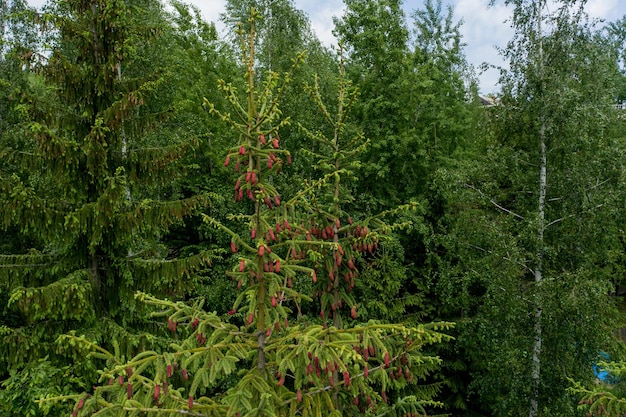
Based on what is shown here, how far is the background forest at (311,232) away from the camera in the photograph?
14.1 ft

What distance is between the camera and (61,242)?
8047 millimetres

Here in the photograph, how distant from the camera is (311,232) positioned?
6.50m

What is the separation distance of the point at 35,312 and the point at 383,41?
37.6ft

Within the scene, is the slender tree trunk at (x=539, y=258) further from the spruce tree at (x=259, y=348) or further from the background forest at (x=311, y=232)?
the spruce tree at (x=259, y=348)

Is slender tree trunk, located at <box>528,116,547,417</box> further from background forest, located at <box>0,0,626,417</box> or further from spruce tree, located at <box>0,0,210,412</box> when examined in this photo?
spruce tree, located at <box>0,0,210,412</box>

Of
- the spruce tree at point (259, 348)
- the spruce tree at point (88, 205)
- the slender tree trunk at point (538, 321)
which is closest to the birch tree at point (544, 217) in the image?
the slender tree trunk at point (538, 321)

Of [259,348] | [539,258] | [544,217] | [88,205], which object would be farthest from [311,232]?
[544,217]

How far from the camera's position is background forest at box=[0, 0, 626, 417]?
14.1 ft

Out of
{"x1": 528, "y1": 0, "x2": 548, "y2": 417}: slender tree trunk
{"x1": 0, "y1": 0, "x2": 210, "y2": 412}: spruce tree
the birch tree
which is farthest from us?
{"x1": 528, "y1": 0, "x2": 548, "y2": 417}: slender tree trunk

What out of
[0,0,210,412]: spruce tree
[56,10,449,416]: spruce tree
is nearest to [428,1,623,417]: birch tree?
[56,10,449,416]: spruce tree

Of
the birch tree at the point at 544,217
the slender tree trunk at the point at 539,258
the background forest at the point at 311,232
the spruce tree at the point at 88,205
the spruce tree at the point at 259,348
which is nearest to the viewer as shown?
the spruce tree at the point at 259,348

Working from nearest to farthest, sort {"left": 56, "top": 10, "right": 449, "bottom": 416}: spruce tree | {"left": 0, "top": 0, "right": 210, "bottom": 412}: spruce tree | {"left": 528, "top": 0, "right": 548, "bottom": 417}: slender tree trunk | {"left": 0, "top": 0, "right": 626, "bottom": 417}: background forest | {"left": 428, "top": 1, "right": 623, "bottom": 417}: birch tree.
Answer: {"left": 56, "top": 10, "right": 449, "bottom": 416}: spruce tree → {"left": 0, "top": 0, "right": 626, "bottom": 417}: background forest → {"left": 0, "top": 0, "right": 210, "bottom": 412}: spruce tree → {"left": 428, "top": 1, "right": 623, "bottom": 417}: birch tree → {"left": 528, "top": 0, "right": 548, "bottom": 417}: slender tree trunk

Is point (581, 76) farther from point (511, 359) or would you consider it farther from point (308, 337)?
point (308, 337)

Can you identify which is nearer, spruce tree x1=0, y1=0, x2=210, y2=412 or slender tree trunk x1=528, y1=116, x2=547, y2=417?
spruce tree x1=0, y1=0, x2=210, y2=412
